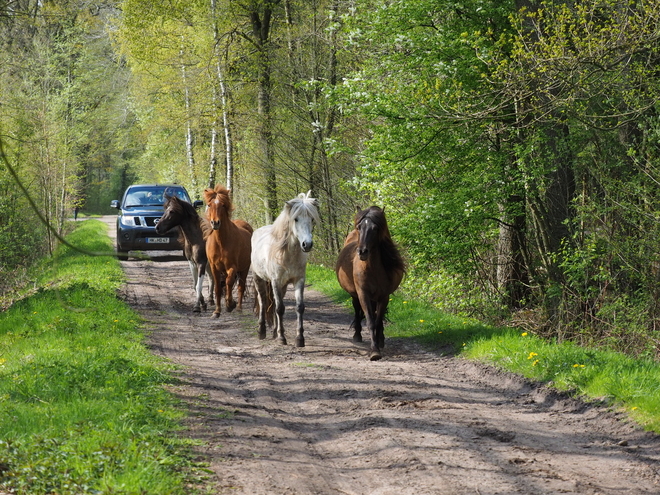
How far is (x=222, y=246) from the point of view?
13.6 meters

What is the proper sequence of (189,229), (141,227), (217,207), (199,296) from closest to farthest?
(217,207)
(199,296)
(189,229)
(141,227)

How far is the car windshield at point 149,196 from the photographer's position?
23.6m

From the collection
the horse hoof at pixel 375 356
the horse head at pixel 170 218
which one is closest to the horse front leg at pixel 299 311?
the horse hoof at pixel 375 356

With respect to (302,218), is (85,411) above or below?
below

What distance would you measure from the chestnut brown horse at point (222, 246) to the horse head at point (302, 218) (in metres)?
3.14

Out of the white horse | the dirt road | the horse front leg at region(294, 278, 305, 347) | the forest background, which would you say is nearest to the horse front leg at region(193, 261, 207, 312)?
the white horse

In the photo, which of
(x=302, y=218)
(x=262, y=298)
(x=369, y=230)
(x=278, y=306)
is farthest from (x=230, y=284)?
(x=369, y=230)

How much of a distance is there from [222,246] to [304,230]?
3.75 meters

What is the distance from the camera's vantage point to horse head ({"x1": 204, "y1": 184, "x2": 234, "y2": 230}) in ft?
43.9

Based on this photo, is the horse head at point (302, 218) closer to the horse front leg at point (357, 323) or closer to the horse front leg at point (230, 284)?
the horse front leg at point (357, 323)

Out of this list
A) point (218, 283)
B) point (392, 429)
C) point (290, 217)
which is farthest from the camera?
point (218, 283)

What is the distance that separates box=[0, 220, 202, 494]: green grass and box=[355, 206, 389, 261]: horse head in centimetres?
303

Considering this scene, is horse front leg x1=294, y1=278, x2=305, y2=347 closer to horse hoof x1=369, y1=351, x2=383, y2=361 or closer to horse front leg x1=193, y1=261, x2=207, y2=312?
horse hoof x1=369, y1=351, x2=383, y2=361

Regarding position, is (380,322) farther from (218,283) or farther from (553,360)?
(218,283)
